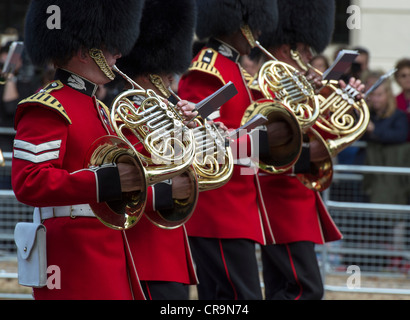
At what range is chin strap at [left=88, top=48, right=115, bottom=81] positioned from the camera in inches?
142

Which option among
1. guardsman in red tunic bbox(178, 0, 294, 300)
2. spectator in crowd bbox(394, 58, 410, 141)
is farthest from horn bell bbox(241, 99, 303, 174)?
spectator in crowd bbox(394, 58, 410, 141)

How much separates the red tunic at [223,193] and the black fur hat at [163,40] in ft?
0.66

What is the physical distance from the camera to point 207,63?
15.4ft

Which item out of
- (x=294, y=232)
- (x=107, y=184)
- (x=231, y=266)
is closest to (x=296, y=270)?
(x=294, y=232)

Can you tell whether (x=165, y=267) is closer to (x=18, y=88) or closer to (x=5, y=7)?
(x=18, y=88)

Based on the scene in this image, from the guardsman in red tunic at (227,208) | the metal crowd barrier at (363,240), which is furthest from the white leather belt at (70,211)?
the metal crowd barrier at (363,240)

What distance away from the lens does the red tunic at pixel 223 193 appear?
181 inches

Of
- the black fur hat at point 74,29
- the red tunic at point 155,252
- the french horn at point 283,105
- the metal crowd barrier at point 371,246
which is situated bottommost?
the metal crowd barrier at point 371,246

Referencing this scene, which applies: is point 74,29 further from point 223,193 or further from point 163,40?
A: point 223,193

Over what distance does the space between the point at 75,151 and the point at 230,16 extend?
1.67m

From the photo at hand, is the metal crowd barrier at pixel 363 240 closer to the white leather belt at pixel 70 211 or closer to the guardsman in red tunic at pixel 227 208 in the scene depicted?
the guardsman in red tunic at pixel 227 208

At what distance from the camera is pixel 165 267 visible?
3.95 metres

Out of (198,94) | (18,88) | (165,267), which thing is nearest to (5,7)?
(18,88)

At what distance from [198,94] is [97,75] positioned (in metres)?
1.05
